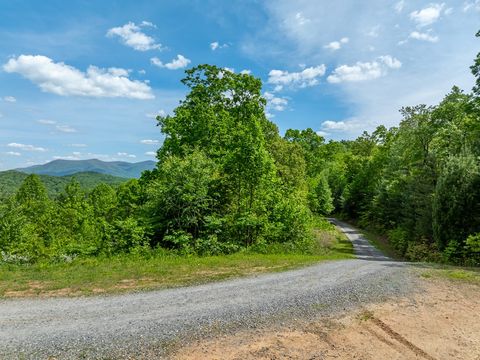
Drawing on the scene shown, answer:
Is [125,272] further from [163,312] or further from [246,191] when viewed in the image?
[246,191]

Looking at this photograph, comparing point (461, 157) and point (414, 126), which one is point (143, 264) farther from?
point (414, 126)

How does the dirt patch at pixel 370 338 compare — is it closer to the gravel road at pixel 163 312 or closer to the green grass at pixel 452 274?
the gravel road at pixel 163 312

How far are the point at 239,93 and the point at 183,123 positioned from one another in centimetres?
580

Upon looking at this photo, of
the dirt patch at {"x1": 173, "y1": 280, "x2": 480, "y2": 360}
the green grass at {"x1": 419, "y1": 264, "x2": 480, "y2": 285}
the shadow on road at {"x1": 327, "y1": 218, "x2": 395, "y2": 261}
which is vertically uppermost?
the green grass at {"x1": 419, "y1": 264, "x2": 480, "y2": 285}

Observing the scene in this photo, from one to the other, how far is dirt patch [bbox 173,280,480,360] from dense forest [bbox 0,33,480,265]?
33.3ft

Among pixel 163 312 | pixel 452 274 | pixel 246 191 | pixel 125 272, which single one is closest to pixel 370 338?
pixel 163 312

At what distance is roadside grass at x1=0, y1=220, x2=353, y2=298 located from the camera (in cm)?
1014

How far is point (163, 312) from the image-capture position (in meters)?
7.94

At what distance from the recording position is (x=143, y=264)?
13664 mm

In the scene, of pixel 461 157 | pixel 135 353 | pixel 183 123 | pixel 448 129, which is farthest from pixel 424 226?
pixel 135 353

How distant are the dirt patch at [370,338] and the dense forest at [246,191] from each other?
10144 millimetres

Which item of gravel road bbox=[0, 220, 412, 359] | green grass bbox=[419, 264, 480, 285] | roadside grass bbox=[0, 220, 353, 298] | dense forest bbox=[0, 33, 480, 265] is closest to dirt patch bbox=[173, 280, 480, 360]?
gravel road bbox=[0, 220, 412, 359]

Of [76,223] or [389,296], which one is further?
[76,223]

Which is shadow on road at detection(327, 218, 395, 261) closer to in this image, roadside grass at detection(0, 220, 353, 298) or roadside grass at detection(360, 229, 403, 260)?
roadside grass at detection(360, 229, 403, 260)
